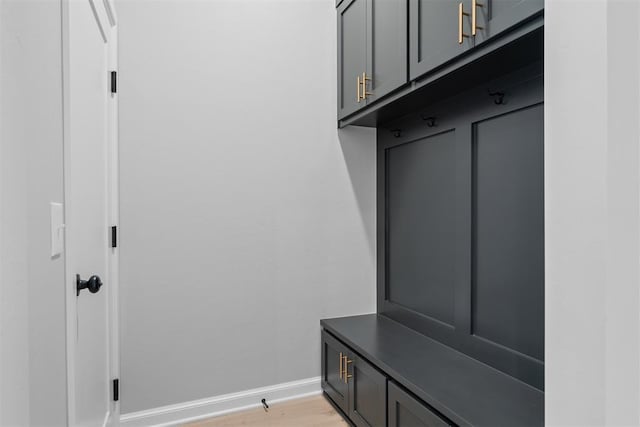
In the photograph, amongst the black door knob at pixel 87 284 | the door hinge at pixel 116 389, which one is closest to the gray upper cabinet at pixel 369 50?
the black door knob at pixel 87 284

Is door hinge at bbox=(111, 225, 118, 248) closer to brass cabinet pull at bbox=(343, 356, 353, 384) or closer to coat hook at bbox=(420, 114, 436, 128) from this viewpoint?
brass cabinet pull at bbox=(343, 356, 353, 384)

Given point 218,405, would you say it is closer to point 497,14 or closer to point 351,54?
point 351,54

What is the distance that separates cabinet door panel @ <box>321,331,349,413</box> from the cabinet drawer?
1.48 feet

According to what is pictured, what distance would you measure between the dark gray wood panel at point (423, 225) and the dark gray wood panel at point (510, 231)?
0.18 m

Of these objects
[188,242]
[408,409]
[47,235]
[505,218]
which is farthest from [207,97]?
[408,409]

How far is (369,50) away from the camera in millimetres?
2029

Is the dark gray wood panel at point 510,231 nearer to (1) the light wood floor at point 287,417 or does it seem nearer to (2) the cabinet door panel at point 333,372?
(2) the cabinet door panel at point 333,372

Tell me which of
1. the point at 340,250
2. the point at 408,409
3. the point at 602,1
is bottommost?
the point at 408,409

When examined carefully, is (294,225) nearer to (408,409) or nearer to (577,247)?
(408,409)

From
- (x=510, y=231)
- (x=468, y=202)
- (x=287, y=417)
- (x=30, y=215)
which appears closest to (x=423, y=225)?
(x=468, y=202)

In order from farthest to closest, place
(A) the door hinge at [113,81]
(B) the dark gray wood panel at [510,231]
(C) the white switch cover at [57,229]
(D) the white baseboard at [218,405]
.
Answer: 1. (D) the white baseboard at [218,405]
2. (A) the door hinge at [113,81]
3. (B) the dark gray wood panel at [510,231]
4. (C) the white switch cover at [57,229]

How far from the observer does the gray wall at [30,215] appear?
1.97 feet

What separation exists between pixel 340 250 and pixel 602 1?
1.98 m

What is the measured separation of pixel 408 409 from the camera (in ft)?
4.99
